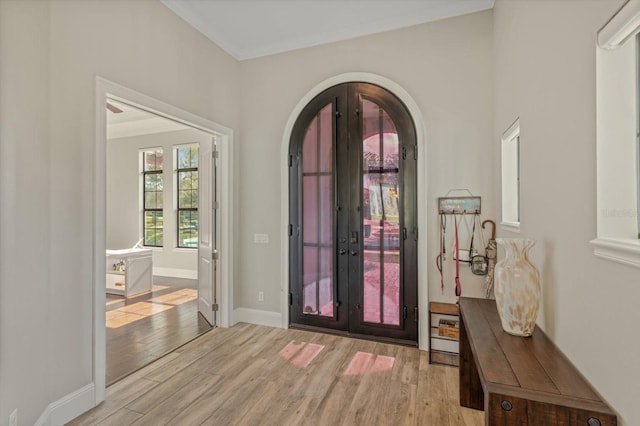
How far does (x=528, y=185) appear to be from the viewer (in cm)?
189

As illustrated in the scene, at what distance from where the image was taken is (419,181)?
3000 millimetres

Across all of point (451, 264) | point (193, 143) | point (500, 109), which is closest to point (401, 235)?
point (451, 264)

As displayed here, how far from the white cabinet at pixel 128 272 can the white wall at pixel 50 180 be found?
10.2 ft

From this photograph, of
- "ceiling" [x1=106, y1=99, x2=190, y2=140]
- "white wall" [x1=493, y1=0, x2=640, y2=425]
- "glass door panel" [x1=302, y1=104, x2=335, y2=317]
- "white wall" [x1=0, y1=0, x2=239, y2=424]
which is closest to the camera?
"white wall" [x1=493, y1=0, x2=640, y2=425]

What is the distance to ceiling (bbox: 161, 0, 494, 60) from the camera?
2869 millimetres

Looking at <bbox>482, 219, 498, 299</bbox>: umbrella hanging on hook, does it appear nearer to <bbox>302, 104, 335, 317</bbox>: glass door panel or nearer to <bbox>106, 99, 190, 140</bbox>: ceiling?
<bbox>302, 104, 335, 317</bbox>: glass door panel

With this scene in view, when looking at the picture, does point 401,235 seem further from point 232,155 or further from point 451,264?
point 232,155

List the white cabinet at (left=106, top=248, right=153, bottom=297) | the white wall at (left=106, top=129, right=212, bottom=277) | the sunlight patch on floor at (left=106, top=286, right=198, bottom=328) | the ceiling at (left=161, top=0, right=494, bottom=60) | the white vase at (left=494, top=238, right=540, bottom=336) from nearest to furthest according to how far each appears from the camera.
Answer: the white vase at (left=494, top=238, right=540, bottom=336), the ceiling at (left=161, top=0, right=494, bottom=60), the sunlight patch on floor at (left=106, top=286, right=198, bottom=328), the white cabinet at (left=106, top=248, right=153, bottom=297), the white wall at (left=106, top=129, right=212, bottom=277)

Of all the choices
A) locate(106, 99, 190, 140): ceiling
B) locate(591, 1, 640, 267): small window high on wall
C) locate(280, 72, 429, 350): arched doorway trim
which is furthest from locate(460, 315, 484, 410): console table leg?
locate(106, 99, 190, 140): ceiling

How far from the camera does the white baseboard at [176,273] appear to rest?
6.21m

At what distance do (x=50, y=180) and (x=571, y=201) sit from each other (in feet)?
9.18

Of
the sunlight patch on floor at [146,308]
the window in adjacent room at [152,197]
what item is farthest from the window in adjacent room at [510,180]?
the window in adjacent room at [152,197]

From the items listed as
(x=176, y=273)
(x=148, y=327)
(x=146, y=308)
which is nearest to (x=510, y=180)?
(x=148, y=327)

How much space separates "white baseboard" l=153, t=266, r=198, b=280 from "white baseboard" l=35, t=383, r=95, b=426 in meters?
4.20
